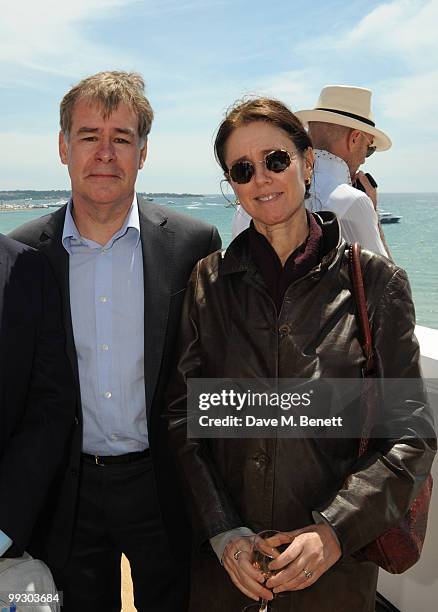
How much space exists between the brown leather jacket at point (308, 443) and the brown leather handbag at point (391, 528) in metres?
0.03

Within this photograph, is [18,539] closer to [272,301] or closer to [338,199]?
[272,301]

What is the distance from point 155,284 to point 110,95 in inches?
30.1

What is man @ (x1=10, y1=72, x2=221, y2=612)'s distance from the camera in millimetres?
2342

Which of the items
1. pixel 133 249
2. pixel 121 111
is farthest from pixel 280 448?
pixel 121 111

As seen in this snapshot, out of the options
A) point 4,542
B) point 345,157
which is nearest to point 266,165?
point 4,542

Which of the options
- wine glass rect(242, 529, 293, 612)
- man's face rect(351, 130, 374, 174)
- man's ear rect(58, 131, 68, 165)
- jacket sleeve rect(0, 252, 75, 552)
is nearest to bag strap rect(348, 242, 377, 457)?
wine glass rect(242, 529, 293, 612)

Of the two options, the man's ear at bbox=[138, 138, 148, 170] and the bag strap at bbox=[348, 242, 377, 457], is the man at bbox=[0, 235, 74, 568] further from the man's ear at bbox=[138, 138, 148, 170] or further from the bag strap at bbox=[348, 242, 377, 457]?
the bag strap at bbox=[348, 242, 377, 457]

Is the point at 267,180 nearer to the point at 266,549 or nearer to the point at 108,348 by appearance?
the point at 108,348

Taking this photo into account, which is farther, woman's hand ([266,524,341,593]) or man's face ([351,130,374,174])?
man's face ([351,130,374,174])

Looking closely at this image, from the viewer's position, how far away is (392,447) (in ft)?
5.91

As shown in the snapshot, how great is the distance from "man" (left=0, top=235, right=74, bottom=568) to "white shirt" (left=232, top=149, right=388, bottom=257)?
1044 millimetres

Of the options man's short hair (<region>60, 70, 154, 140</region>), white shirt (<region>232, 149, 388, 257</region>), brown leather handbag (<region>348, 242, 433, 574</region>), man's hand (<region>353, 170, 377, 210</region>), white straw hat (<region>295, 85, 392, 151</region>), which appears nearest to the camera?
brown leather handbag (<region>348, 242, 433, 574</region>)

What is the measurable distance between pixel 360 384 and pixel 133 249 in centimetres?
110

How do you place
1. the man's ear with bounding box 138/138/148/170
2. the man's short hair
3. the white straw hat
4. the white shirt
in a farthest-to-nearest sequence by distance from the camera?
the white straw hat
the white shirt
the man's ear with bounding box 138/138/148/170
the man's short hair
